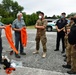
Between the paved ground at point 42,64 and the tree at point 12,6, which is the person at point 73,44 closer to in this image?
the paved ground at point 42,64

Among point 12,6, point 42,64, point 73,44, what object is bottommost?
point 42,64

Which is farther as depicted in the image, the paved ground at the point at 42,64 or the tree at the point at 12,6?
the tree at the point at 12,6

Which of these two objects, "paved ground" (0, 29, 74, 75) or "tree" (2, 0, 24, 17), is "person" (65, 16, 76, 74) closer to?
"paved ground" (0, 29, 74, 75)

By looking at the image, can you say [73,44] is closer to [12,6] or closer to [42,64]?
[42,64]

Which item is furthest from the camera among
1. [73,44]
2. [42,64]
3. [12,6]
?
[12,6]

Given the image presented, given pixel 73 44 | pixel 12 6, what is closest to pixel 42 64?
pixel 73 44

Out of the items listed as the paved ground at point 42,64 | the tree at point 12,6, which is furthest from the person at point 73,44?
the tree at point 12,6

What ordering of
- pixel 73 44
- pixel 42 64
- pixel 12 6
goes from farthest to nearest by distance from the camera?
1. pixel 12 6
2. pixel 42 64
3. pixel 73 44

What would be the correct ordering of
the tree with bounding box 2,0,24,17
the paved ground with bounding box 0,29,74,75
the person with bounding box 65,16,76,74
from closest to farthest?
the person with bounding box 65,16,76,74
the paved ground with bounding box 0,29,74,75
the tree with bounding box 2,0,24,17

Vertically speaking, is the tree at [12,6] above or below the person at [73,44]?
above

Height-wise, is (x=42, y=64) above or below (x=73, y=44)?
below

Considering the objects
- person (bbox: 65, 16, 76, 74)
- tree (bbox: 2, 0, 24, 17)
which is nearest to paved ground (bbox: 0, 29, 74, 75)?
person (bbox: 65, 16, 76, 74)

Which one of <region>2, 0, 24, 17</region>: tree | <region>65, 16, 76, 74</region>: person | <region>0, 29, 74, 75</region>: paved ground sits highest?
<region>2, 0, 24, 17</region>: tree

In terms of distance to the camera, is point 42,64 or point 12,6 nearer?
point 42,64
